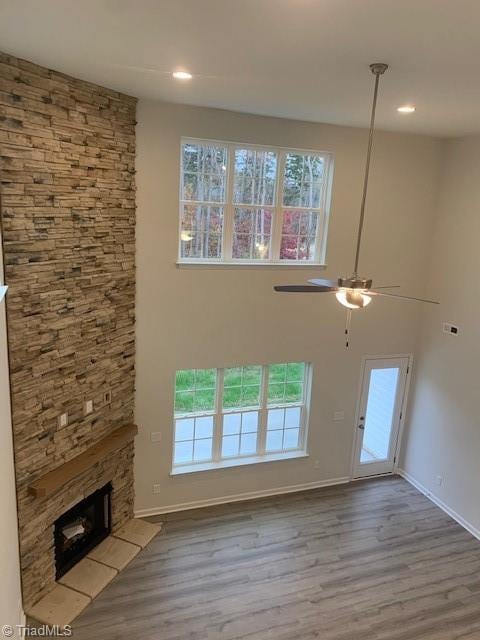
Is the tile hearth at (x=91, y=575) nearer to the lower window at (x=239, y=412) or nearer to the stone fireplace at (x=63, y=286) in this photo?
the stone fireplace at (x=63, y=286)

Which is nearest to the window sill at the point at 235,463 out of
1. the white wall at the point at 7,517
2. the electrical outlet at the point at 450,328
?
the white wall at the point at 7,517

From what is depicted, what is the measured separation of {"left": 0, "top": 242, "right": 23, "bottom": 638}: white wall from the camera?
11.4 feet

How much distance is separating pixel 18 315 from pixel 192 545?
11.6ft

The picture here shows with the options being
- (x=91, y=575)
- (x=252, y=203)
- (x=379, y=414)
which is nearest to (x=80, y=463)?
(x=91, y=575)

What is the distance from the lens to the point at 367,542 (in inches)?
235

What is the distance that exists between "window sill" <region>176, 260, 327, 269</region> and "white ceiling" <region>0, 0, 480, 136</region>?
73.2 inches

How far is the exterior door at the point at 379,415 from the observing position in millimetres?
7070

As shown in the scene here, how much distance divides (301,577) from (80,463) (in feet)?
9.12

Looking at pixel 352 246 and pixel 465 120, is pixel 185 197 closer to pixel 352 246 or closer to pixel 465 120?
pixel 352 246

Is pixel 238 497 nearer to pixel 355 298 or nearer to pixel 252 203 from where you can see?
pixel 252 203

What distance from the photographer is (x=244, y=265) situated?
5.98 meters

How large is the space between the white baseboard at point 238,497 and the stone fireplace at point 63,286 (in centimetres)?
87

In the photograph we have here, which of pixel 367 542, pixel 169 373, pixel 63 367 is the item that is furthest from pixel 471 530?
pixel 63 367

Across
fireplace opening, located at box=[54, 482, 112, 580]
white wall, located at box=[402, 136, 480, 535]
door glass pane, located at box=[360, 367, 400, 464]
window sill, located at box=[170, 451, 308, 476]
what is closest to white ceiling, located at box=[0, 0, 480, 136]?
white wall, located at box=[402, 136, 480, 535]
